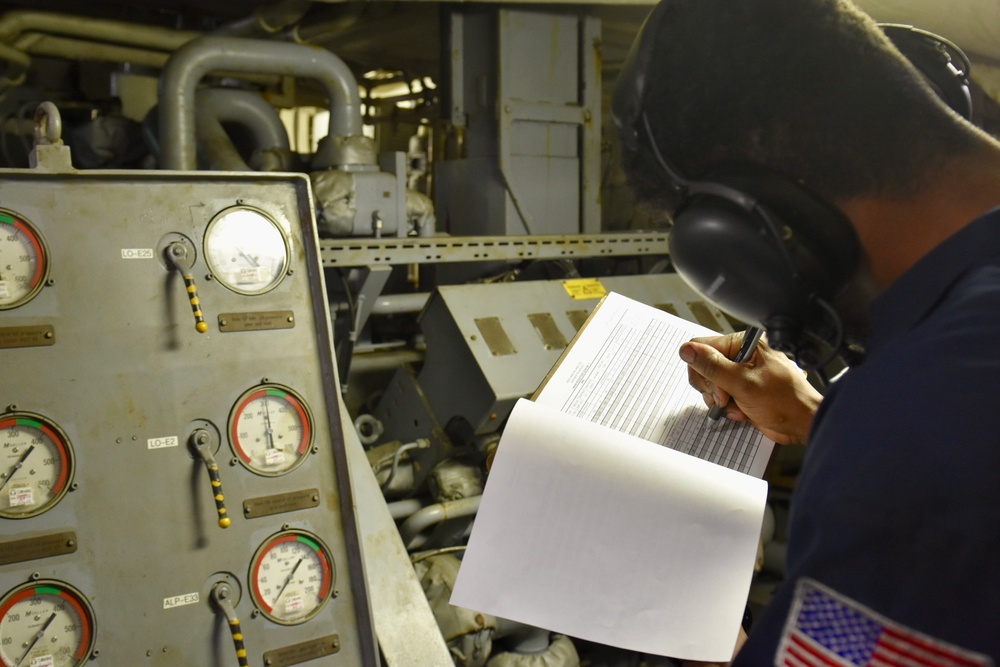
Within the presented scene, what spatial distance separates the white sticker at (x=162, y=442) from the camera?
1.48 meters

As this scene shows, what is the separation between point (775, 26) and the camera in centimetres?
65

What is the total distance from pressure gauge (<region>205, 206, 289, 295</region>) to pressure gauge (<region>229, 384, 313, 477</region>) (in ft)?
0.69

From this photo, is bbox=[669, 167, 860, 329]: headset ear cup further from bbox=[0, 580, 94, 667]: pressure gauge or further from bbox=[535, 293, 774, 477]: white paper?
bbox=[0, 580, 94, 667]: pressure gauge

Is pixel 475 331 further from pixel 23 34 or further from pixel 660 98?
pixel 23 34

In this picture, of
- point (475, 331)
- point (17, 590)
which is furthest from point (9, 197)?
point (475, 331)

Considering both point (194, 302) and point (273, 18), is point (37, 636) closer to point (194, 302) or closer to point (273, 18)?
point (194, 302)

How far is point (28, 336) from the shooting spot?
4.59ft

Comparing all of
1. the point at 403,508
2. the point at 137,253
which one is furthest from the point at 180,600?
the point at 403,508

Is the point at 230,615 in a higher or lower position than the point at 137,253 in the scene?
lower

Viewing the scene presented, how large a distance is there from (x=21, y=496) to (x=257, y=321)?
0.50m

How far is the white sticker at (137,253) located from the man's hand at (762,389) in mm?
1008

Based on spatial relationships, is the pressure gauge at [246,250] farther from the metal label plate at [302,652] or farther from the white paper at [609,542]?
the white paper at [609,542]

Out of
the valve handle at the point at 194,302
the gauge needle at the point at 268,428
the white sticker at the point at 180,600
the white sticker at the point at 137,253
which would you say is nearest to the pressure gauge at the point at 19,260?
the white sticker at the point at 137,253

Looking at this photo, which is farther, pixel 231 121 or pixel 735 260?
pixel 231 121
